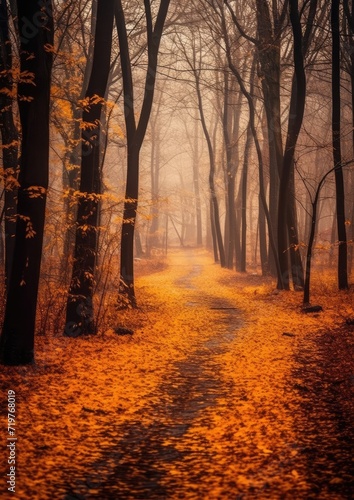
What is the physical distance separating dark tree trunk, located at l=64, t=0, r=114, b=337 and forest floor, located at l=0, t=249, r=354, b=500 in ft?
2.05

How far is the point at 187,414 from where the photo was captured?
5223mm

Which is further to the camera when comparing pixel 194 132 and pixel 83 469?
pixel 194 132

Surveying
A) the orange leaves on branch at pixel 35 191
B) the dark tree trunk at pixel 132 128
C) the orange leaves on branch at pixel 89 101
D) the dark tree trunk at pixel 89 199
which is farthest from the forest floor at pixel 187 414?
the orange leaves on branch at pixel 89 101

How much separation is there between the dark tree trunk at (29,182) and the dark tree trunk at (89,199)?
6.07ft

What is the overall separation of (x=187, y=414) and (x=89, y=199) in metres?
5.13

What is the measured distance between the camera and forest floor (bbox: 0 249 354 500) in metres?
3.71

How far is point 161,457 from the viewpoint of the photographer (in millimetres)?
4191

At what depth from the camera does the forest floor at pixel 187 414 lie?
3.71 m

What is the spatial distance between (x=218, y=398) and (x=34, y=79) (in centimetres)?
525

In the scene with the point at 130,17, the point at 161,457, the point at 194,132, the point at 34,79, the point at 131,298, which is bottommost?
the point at 161,457

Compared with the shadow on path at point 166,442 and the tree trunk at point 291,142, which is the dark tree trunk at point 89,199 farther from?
the tree trunk at point 291,142

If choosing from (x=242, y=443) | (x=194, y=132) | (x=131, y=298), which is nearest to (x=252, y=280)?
(x=131, y=298)

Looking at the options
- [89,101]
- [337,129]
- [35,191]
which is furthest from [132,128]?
[35,191]

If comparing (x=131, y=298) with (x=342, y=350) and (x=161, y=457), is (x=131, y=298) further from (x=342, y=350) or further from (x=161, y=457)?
(x=161, y=457)
